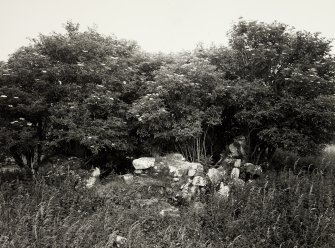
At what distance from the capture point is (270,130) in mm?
10047

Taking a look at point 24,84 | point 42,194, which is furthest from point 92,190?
point 24,84

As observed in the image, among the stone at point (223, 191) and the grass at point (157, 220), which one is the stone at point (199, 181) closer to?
the stone at point (223, 191)

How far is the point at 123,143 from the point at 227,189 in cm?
361

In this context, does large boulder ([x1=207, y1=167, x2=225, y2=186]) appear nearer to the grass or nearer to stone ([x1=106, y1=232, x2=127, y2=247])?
the grass

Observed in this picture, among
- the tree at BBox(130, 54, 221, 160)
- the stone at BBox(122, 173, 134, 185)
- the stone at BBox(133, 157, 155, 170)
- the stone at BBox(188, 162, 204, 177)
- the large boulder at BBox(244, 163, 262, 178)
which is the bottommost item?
the large boulder at BBox(244, 163, 262, 178)

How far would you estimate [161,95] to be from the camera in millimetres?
9562

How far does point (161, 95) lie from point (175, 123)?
105 centimetres

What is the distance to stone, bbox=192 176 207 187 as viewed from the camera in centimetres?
817

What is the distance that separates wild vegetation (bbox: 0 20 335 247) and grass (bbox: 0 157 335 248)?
0.03m

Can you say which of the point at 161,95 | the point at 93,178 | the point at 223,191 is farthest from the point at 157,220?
the point at 161,95

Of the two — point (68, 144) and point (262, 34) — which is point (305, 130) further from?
point (68, 144)

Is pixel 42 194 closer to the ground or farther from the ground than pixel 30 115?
closer to the ground

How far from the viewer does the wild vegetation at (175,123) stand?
19.0 feet

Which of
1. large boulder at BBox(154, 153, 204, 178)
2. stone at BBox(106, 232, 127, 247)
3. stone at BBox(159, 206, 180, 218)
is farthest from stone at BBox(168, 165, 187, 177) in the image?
stone at BBox(106, 232, 127, 247)
